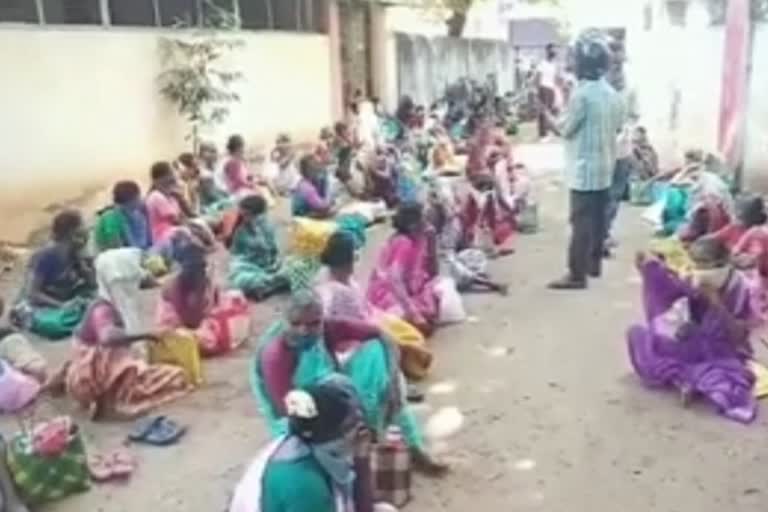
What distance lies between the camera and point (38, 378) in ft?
16.7

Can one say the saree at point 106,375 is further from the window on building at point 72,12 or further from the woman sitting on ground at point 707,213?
the window on building at point 72,12

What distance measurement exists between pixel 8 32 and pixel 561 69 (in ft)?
44.2

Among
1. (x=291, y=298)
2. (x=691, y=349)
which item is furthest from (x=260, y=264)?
(x=691, y=349)

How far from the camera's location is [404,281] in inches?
251

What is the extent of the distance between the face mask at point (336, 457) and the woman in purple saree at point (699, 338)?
8.80ft

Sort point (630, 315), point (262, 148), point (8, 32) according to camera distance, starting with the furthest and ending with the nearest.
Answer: point (262, 148) < point (8, 32) < point (630, 315)

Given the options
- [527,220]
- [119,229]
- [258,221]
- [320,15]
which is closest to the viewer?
[119,229]

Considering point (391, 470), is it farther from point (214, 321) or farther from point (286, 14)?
point (286, 14)

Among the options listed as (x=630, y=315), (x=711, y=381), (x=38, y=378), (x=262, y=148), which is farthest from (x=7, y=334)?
(x=262, y=148)

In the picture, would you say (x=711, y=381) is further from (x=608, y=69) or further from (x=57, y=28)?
(x=57, y=28)

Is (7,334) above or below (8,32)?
below

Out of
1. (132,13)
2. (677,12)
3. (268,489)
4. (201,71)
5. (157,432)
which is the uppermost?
(132,13)

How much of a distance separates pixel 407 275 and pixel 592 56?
1999 mm

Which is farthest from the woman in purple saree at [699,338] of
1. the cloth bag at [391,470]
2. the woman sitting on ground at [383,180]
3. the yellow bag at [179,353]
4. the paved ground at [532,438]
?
the woman sitting on ground at [383,180]
